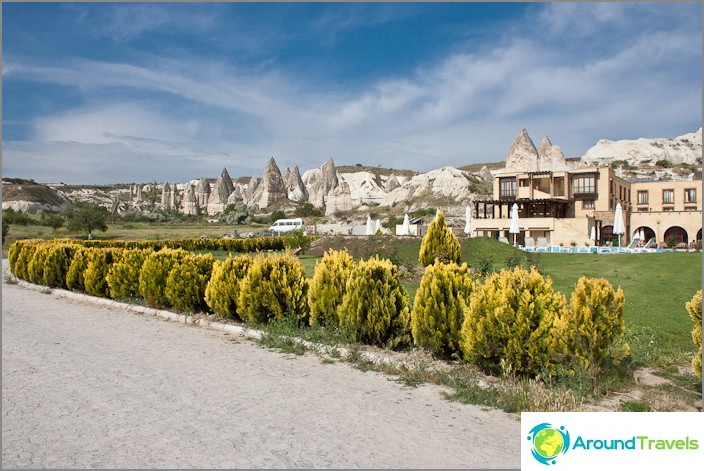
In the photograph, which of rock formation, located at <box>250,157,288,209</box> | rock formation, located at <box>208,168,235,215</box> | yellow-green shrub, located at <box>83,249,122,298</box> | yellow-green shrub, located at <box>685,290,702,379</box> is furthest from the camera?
rock formation, located at <box>208,168,235,215</box>

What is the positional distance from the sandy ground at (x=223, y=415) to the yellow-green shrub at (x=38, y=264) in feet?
30.2

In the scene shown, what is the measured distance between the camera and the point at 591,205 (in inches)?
2046

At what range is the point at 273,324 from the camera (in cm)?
864

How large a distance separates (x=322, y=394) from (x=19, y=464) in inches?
105

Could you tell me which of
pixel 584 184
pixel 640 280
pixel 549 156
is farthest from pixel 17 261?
pixel 549 156

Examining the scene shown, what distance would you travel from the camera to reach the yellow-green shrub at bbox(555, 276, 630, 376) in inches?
217

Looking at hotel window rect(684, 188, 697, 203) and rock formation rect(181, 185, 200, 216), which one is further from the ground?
rock formation rect(181, 185, 200, 216)

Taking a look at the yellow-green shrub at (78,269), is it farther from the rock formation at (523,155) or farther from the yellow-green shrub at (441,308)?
→ the rock formation at (523,155)

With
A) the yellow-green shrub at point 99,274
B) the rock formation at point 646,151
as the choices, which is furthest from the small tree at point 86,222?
the rock formation at point 646,151

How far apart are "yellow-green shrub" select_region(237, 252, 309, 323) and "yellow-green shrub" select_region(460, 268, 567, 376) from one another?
347 cm

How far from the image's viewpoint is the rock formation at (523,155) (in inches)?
3216

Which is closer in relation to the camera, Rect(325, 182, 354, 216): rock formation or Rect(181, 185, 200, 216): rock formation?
Rect(325, 182, 354, 216): rock formation

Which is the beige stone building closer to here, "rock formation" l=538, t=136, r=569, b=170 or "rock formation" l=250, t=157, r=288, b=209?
"rock formation" l=538, t=136, r=569, b=170

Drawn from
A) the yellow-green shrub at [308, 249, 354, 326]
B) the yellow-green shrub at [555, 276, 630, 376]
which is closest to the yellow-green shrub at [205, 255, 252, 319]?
the yellow-green shrub at [308, 249, 354, 326]
